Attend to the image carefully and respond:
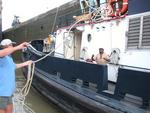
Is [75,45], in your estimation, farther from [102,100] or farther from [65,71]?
[102,100]

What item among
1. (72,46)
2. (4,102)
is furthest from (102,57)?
(4,102)

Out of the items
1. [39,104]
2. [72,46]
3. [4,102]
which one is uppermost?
[72,46]

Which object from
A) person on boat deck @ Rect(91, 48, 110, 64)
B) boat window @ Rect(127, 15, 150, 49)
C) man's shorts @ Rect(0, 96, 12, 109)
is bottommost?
man's shorts @ Rect(0, 96, 12, 109)

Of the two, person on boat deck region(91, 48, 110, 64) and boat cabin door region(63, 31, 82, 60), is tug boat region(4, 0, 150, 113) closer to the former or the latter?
boat cabin door region(63, 31, 82, 60)

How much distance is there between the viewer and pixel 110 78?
6.54m

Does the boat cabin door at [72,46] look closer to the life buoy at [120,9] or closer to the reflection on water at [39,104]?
the reflection on water at [39,104]

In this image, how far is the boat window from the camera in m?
5.71

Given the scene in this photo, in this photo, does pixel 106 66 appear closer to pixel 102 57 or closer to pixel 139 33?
pixel 139 33

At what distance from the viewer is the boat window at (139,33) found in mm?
5711

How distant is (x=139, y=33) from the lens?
5.87 meters

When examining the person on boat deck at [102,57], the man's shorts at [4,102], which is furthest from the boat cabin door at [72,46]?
the man's shorts at [4,102]

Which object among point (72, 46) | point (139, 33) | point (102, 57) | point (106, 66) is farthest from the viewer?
point (72, 46)

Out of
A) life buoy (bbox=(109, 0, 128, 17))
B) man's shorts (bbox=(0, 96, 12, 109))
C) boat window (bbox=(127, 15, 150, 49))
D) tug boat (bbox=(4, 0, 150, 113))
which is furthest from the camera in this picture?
life buoy (bbox=(109, 0, 128, 17))

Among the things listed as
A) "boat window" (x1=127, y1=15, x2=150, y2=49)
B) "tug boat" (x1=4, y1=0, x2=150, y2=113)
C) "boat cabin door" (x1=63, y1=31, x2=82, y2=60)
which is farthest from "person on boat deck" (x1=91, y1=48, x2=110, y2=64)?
"boat cabin door" (x1=63, y1=31, x2=82, y2=60)
